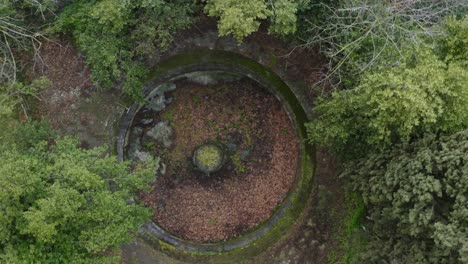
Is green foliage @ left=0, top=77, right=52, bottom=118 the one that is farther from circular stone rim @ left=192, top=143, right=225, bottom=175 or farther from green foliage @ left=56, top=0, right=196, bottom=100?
circular stone rim @ left=192, top=143, right=225, bottom=175

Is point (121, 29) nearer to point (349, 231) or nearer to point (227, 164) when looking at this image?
point (227, 164)

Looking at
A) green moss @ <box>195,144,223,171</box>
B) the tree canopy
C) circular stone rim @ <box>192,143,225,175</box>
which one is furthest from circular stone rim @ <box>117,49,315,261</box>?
the tree canopy

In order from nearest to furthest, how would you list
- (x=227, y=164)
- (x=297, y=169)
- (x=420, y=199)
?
(x=420, y=199)
(x=297, y=169)
(x=227, y=164)

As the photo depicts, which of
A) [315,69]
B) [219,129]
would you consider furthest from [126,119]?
[315,69]

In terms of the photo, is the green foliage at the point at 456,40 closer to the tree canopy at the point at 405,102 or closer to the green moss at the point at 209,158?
the tree canopy at the point at 405,102

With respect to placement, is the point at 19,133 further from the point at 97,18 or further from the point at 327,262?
the point at 327,262

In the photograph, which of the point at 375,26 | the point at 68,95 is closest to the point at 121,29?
the point at 68,95

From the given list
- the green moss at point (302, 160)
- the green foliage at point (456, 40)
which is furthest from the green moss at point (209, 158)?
the green foliage at point (456, 40)
